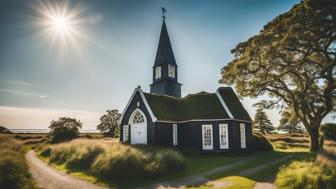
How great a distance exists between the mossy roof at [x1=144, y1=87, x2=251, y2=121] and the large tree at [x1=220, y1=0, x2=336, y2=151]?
74.2 inches

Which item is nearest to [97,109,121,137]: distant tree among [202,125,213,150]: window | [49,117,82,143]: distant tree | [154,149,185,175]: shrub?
[49,117,82,143]: distant tree

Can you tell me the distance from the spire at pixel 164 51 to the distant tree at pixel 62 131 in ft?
53.0

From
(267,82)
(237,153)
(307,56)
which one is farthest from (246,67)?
(237,153)

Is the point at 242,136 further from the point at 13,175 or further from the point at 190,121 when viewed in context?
the point at 13,175

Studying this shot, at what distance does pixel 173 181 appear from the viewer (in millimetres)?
12164

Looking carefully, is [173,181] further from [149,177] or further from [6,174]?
[6,174]

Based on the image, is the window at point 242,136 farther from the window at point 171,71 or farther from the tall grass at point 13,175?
the tall grass at point 13,175

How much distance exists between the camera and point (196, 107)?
87.8ft

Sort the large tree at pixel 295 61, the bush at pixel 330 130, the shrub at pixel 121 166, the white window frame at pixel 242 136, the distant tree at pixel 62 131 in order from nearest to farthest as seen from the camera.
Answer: the shrub at pixel 121 166
the large tree at pixel 295 61
the white window frame at pixel 242 136
the distant tree at pixel 62 131
the bush at pixel 330 130

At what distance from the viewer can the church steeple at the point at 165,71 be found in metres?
36.0

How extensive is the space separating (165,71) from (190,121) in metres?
12.9

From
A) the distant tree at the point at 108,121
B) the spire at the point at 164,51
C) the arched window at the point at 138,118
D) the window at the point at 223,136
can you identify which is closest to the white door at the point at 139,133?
the arched window at the point at 138,118

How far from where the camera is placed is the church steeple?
36.0m

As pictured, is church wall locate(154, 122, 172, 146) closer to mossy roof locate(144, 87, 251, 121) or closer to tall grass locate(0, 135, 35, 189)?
mossy roof locate(144, 87, 251, 121)
